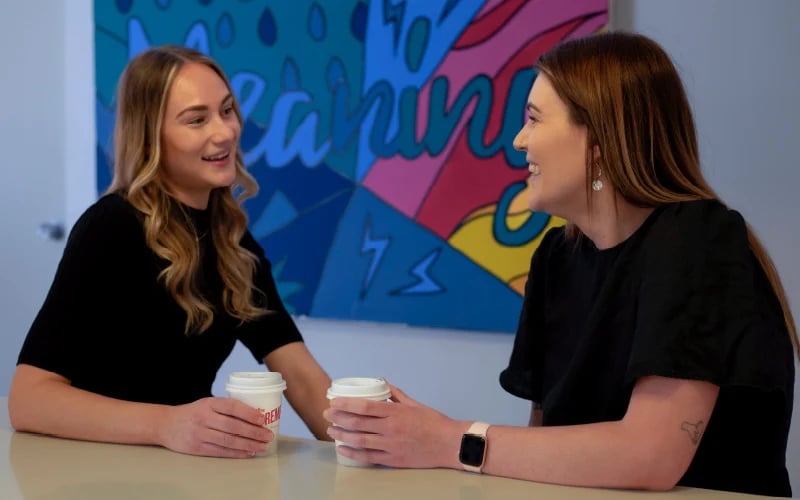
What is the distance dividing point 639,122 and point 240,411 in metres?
0.75

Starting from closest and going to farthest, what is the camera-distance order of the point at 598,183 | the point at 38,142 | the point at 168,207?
the point at 598,183 < the point at 168,207 < the point at 38,142

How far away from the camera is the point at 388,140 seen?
2.74 metres

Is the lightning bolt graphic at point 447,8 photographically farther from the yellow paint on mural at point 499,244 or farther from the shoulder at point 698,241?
the shoulder at point 698,241

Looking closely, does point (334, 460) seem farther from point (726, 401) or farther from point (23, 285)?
point (23, 285)

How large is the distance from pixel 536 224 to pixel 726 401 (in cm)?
128

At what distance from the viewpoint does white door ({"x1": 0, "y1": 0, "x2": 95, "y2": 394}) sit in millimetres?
3301

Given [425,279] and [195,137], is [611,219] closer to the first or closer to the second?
[195,137]

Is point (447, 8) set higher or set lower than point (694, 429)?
higher

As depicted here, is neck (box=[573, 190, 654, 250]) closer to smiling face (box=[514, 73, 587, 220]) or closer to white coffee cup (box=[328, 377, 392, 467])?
smiling face (box=[514, 73, 587, 220])

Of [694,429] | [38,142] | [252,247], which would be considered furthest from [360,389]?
[38,142]

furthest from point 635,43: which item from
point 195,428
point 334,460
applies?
point 195,428

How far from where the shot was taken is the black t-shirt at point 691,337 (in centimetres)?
115

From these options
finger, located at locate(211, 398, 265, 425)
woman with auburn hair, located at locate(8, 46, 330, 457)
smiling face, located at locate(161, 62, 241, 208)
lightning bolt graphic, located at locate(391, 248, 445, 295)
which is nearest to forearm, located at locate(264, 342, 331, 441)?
woman with auburn hair, located at locate(8, 46, 330, 457)

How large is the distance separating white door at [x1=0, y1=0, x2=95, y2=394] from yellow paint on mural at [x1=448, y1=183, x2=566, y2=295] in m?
1.55
